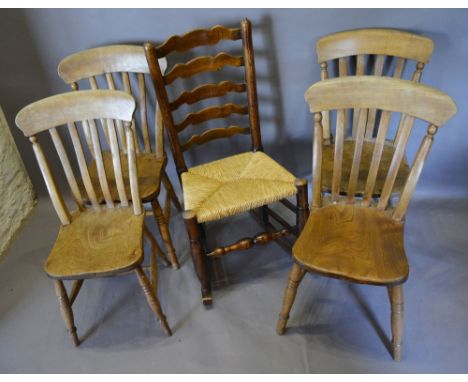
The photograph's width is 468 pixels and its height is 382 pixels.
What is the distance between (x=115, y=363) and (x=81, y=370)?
126mm

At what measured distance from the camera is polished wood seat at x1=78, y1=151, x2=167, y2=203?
1.53 meters

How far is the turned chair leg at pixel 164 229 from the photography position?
5.20ft

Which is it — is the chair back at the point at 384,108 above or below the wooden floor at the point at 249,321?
above

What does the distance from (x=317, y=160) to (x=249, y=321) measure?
70cm

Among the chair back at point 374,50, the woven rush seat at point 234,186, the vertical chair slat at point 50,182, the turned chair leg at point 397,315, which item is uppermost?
the chair back at point 374,50

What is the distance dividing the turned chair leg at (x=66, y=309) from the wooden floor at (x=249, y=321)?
2.4 inches

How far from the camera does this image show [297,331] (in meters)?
1.45

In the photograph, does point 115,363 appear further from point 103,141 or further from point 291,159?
point 291,159

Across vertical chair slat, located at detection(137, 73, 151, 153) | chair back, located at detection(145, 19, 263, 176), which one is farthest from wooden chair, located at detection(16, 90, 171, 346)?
vertical chair slat, located at detection(137, 73, 151, 153)

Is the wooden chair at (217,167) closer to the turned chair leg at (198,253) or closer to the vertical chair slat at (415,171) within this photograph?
the turned chair leg at (198,253)

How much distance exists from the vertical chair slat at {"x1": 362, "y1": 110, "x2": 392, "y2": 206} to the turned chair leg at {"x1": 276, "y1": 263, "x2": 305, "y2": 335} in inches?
14.2

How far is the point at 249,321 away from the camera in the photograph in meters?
1.51

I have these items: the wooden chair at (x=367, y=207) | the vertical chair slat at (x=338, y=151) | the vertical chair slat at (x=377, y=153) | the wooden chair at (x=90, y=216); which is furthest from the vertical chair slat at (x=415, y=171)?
the wooden chair at (x=90, y=216)

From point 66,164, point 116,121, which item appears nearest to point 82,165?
point 66,164
